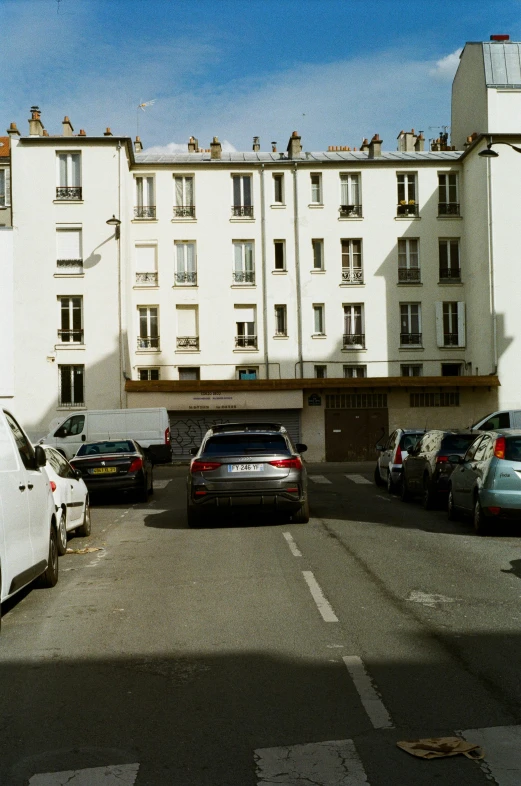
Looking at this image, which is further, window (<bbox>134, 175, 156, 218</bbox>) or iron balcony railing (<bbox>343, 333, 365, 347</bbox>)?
window (<bbox>134, 175, 156, 218</bbox>)

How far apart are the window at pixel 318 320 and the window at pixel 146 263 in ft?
25.2

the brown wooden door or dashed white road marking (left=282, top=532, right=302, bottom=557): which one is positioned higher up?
the brown wooden door

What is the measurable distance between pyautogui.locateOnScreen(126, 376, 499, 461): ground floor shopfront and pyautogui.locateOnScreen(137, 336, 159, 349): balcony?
303 cm

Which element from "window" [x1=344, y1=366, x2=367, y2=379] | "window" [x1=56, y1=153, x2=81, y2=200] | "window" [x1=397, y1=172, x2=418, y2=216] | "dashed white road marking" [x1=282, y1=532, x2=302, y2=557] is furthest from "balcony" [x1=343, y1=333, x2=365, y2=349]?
"dashed white road marking" [x1=282, y1=532, x2=302, y2=557]

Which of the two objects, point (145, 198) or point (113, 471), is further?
point (145, 198)

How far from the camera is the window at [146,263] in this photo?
45.4 metres

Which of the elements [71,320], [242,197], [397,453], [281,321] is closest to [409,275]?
[281,321]

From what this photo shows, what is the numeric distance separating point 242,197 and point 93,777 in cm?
4323

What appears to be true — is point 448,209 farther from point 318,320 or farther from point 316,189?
point 318,320

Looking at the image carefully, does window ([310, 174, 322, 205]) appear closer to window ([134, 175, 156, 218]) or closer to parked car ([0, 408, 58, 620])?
window ([134, 175, 156, 218])

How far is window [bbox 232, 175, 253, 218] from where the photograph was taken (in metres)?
45.8

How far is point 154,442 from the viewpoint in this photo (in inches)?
1276

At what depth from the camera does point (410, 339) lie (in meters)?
45.6

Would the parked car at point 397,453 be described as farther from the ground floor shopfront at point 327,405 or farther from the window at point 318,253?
the window at point 318,253
